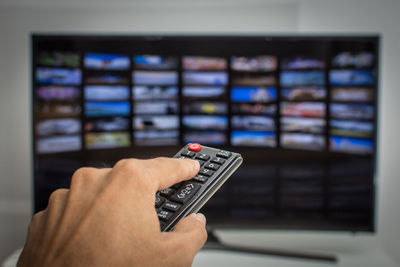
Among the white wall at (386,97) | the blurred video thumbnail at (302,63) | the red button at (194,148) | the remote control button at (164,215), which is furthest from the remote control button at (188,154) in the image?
the white wall at (386,97)

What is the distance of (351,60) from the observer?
52.3 inches

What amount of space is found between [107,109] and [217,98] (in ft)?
1.24

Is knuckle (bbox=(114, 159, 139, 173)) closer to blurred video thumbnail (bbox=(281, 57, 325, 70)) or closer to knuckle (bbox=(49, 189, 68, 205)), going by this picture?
knuckle (bbox=(49, 189, 68, 205))

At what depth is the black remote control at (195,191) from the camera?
0.51m

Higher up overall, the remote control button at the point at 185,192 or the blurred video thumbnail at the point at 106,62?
the blurred video thumbnail at the point at 106,62

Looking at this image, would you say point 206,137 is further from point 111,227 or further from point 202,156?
point 111,227

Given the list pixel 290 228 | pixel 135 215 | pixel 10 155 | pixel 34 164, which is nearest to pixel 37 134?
pixel 34 164

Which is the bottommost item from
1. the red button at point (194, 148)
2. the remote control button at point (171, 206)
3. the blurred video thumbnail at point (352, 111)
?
the remote control button at point (171, 206)

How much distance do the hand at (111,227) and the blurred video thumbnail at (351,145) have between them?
1.01m

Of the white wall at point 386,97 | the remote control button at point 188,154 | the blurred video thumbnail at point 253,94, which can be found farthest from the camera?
the white wall at point 386,97

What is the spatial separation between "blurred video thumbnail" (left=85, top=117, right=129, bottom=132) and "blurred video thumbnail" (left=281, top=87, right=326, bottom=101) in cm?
55

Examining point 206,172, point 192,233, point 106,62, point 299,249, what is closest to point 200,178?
point 206,172

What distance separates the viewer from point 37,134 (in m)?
1.38

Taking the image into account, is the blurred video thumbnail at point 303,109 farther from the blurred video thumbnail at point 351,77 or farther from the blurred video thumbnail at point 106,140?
the blurred video thumbnail at point 106,140
